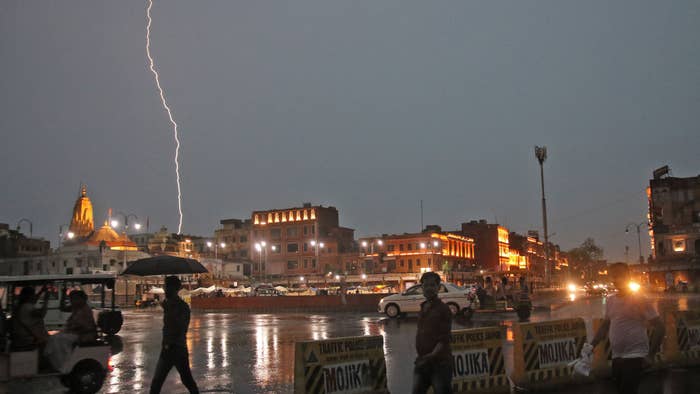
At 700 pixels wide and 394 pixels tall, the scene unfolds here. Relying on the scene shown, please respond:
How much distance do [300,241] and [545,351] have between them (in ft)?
326

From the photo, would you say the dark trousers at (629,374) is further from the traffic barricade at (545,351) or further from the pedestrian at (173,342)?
the pedestrian at (173,342)

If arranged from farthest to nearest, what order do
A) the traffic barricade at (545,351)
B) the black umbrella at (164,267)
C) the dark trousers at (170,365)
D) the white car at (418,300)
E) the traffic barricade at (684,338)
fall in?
the white car at (418,300) < the black umbrella at (164,267) < the traffic barricade at (684,338) < the traffic barricade at (545,351) < the dark trousers at (170,365)

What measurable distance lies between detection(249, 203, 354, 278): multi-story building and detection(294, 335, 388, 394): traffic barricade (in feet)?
308

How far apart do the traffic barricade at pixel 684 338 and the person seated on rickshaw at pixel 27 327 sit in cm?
1188

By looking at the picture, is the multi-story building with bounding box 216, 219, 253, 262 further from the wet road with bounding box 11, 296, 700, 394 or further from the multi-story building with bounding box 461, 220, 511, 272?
the wet road with bounding box 11, 296, 700, 394

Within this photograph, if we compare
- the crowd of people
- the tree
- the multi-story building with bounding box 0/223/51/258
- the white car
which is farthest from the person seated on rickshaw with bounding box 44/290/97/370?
the tree

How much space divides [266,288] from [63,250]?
41086 millimetres

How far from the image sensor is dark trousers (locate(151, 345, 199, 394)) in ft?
27.8

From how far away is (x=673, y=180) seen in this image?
302 feet

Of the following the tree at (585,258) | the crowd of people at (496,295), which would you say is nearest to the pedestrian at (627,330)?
the crowd of people at (496,295)

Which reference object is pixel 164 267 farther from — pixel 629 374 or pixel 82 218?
pixel 82 218

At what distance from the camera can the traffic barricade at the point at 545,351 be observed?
10906mm

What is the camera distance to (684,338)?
44.3 ft

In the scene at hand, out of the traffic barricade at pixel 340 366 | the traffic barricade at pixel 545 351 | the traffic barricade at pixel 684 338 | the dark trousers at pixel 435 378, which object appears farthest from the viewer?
the traffic barricade at pixel 684 338
